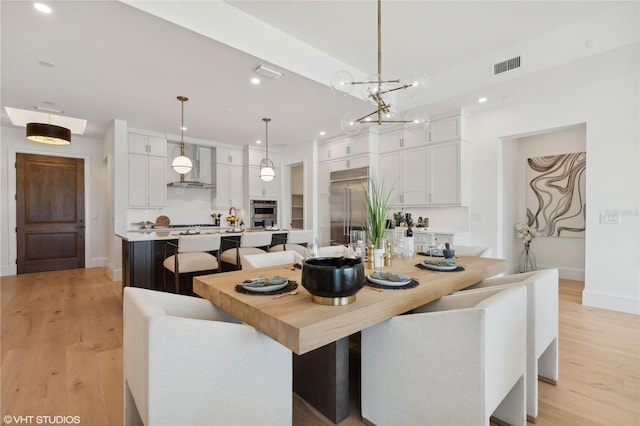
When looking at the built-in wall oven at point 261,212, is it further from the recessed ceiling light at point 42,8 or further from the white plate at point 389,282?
the white plate at point 389,282

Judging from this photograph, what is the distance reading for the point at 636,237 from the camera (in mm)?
3316

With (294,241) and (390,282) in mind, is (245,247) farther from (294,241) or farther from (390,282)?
(390,282)

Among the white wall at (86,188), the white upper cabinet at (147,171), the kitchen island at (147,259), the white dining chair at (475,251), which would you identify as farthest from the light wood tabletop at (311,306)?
the white wall at (86,188)

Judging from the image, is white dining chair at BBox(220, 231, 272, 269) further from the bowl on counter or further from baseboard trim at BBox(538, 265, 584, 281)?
baseboard trim at BBox(538, 265, 584, 281)

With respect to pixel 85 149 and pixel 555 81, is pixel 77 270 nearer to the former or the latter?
pixel 85 149

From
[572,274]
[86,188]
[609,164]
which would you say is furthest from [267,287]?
[86,188]

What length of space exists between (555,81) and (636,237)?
6.41 feet

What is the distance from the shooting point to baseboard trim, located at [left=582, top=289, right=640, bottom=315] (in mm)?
3299

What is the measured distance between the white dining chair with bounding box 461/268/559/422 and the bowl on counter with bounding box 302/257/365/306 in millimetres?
768

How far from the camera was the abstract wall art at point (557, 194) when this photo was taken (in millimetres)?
4707

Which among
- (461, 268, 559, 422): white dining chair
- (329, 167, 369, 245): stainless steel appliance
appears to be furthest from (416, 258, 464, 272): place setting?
(329, 167, 369, 245): stainless steel appliance

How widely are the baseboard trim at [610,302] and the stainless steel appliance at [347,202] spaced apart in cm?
308

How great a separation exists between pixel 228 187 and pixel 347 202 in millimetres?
2861

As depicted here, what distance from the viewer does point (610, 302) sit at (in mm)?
3443
